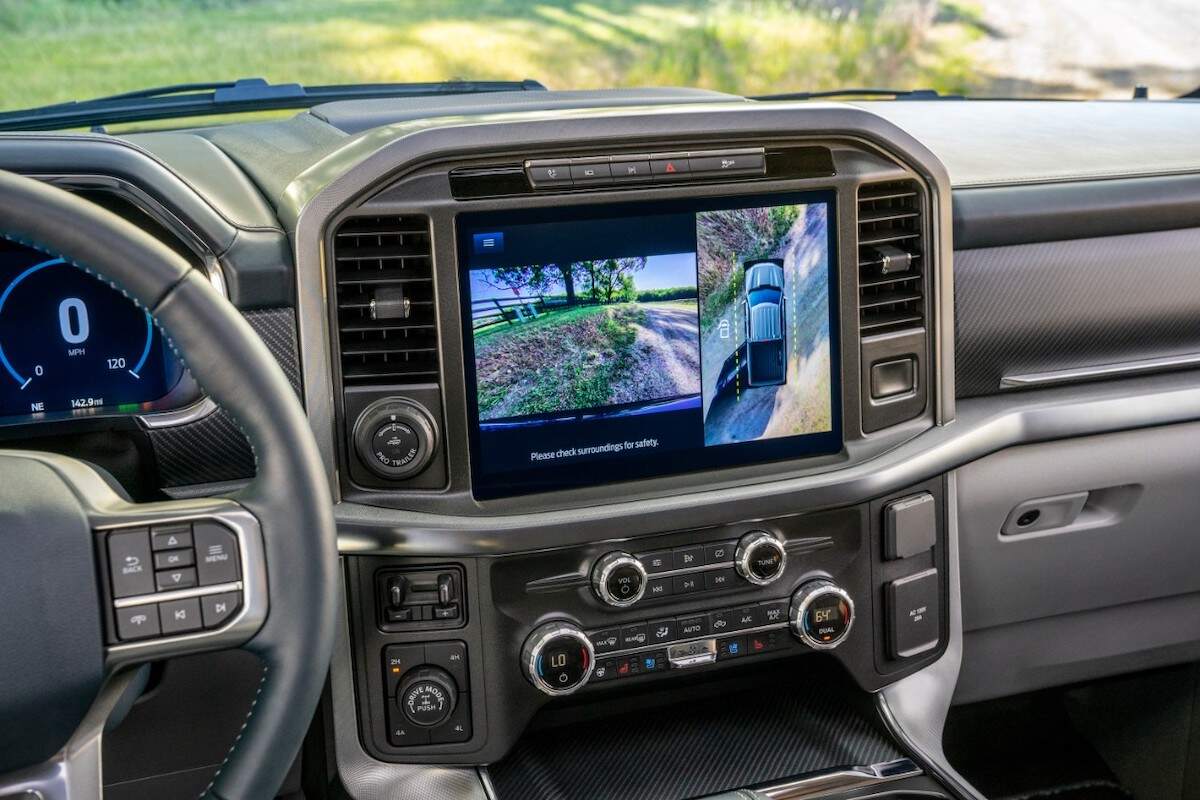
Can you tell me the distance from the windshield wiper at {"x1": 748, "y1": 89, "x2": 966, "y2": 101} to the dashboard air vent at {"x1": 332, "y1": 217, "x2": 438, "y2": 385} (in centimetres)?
84

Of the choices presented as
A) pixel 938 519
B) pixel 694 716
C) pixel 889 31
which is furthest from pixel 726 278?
pixel 889 31

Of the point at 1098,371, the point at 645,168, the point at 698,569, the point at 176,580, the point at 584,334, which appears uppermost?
the point at 645,168

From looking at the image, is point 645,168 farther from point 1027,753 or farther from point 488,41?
point 488,41

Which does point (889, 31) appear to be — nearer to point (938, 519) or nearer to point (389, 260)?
point (938, 519)

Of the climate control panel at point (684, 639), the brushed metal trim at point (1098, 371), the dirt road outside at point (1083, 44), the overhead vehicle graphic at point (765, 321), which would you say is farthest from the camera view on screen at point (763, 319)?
the dirt road outside at point (1083, 44)

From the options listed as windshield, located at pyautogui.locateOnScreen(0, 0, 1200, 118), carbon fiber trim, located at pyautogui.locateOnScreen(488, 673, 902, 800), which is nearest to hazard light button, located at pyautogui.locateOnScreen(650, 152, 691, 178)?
carbon fiber trim, located at pyautogui.locateOnScreen(488, 673, 902, 800)

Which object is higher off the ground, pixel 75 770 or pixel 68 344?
pixel 68 344

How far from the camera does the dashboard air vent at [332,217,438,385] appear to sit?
1502 mm

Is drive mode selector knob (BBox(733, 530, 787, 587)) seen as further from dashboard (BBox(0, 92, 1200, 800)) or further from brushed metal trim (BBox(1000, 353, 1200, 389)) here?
brushed metal trim (BBox(1000, 353, 1200, 389))

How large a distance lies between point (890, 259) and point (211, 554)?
1046 mm

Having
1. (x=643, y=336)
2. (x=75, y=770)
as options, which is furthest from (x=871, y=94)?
(x=75, y=770)

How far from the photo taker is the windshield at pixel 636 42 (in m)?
3.69

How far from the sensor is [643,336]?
5.17 feet

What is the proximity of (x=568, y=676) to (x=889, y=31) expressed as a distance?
4436mm
